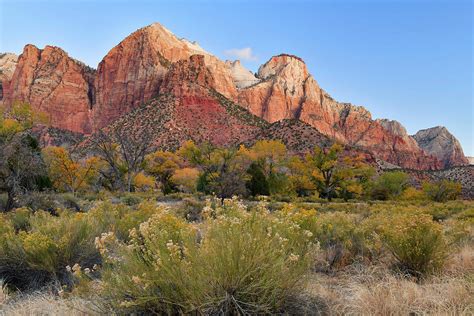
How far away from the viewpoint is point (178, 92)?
102 meters

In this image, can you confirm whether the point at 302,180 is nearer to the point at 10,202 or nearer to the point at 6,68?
the point at 10,202

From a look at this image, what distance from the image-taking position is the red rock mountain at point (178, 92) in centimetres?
10212

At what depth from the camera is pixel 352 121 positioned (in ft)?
631

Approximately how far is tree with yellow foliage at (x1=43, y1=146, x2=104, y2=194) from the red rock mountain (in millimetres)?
46323

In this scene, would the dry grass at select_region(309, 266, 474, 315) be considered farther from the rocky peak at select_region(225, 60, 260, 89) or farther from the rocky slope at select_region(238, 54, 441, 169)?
the rocky peak at select_region(225, 60, 260, 89)

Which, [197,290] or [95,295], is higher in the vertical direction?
[197,290]

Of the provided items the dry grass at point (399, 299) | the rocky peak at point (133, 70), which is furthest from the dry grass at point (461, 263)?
the rocky peak at point (133, 70)

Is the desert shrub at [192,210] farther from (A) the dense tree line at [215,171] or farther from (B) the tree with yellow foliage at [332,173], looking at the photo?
(B) the tree with yellow foliage at [332,173]

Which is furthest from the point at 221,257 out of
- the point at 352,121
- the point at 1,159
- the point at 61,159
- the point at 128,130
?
the point at 352,121

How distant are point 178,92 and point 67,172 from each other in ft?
216

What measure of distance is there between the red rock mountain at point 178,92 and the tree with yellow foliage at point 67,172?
46323 mm

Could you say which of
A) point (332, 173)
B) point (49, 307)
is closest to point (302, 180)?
point (332, 173)

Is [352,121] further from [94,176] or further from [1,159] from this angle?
[1,159]

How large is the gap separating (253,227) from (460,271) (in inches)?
153
